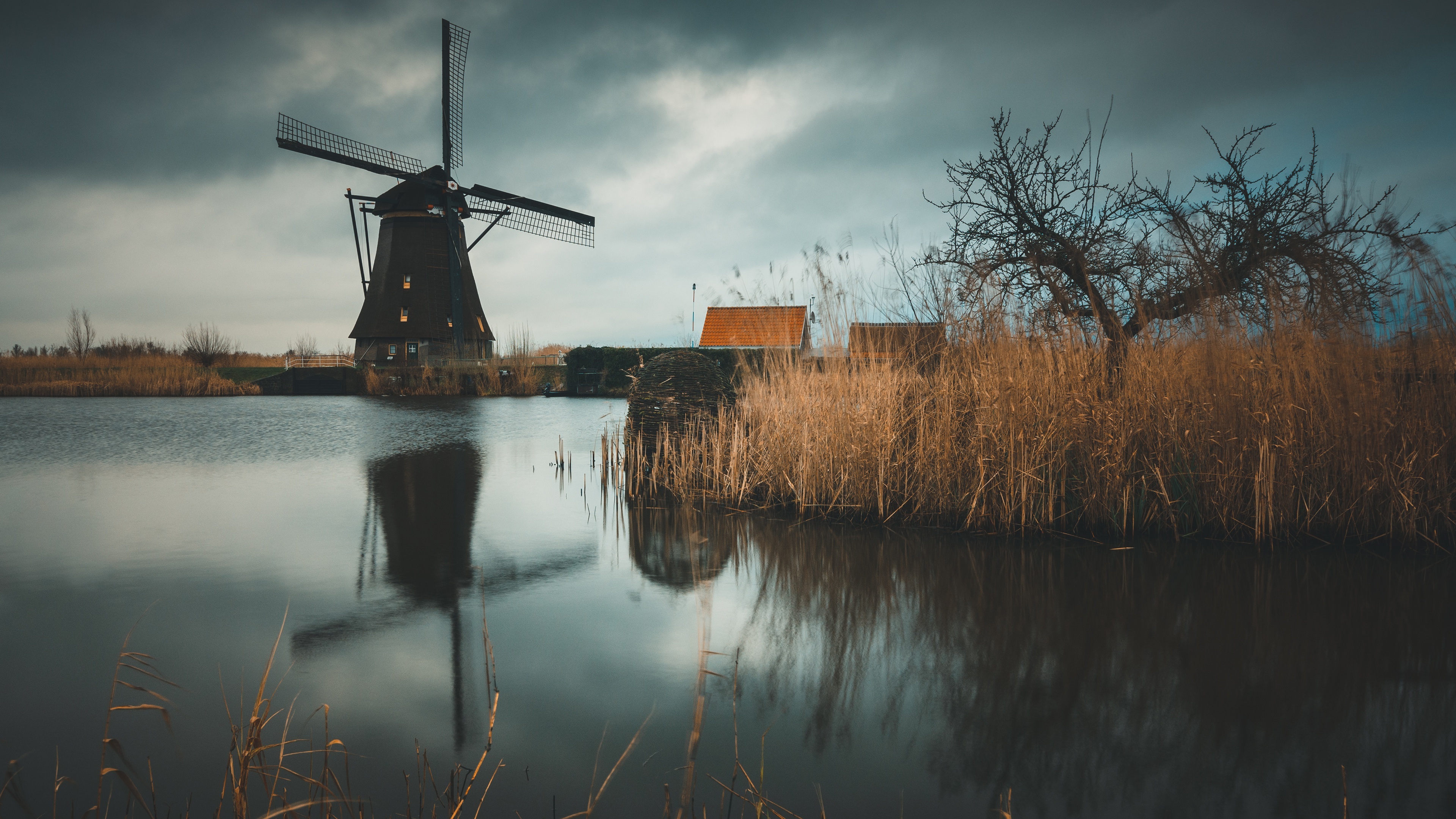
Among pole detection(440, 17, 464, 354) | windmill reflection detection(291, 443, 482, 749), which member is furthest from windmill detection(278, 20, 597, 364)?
windmill reflection detection(291, 443, 482, 749)

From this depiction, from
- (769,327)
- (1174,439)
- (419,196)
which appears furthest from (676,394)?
(419,196)

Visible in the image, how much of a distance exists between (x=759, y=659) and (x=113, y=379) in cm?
3072

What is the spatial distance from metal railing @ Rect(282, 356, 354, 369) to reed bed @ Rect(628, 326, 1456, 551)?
96.4 feet

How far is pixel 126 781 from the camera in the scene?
149cm

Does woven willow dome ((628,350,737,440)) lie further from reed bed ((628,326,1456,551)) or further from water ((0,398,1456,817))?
reed bed ((628,326,1456,551))

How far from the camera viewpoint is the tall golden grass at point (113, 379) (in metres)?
23.6

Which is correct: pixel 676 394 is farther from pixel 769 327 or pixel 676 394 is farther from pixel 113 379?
pixel 113 379

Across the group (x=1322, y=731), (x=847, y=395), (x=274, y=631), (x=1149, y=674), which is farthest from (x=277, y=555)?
(x=1322, y=731)

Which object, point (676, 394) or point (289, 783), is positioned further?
point (676, 394)

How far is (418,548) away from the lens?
4.95 meters

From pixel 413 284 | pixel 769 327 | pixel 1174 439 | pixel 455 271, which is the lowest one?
pixel 1174 439

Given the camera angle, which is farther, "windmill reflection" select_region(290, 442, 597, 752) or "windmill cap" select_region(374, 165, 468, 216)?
"windmill cap" select_region(374, 165, 468, 216)

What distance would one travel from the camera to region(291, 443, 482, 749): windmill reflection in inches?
127

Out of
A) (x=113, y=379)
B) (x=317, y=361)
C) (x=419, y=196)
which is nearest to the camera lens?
(x=113, y=379)
